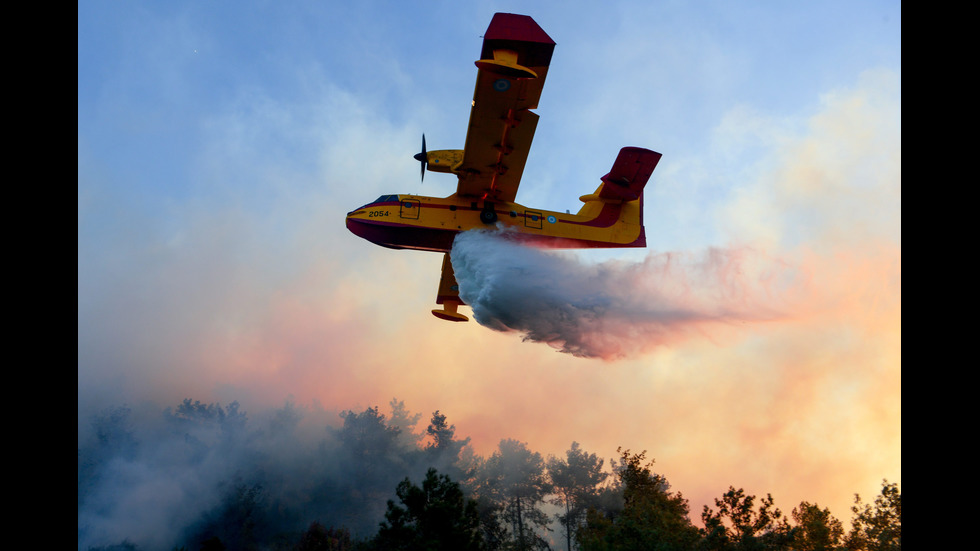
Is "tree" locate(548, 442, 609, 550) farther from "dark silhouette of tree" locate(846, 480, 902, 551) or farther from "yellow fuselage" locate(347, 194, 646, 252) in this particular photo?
"yellow fuselage" locate(347, 194, 646, 252)

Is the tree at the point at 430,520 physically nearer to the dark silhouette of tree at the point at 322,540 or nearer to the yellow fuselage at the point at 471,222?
the yellow fuselage at the point at 471,222

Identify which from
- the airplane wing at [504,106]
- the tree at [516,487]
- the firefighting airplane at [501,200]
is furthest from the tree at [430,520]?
the tree at [516,487]

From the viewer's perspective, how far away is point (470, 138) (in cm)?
1470

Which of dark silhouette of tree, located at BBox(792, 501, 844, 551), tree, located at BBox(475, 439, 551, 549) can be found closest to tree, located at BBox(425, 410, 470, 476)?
tree, located at BBox(475, 439, 551, 549)

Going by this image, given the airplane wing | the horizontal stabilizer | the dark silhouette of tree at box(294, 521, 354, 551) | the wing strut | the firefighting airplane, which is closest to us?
the airplane wing

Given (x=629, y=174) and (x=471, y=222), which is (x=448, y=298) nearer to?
(x=471, y=222)

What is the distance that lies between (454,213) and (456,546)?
29.9 feet

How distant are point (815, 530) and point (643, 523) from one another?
7.88 metres

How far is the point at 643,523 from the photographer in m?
23.1

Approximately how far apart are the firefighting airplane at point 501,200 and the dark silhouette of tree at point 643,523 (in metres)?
8.83

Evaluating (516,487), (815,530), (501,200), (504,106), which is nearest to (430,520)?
(501,200)

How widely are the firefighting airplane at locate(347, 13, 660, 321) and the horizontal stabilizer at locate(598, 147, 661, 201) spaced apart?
0.03 meters

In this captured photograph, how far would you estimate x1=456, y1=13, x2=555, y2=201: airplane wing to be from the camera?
12.4 m
